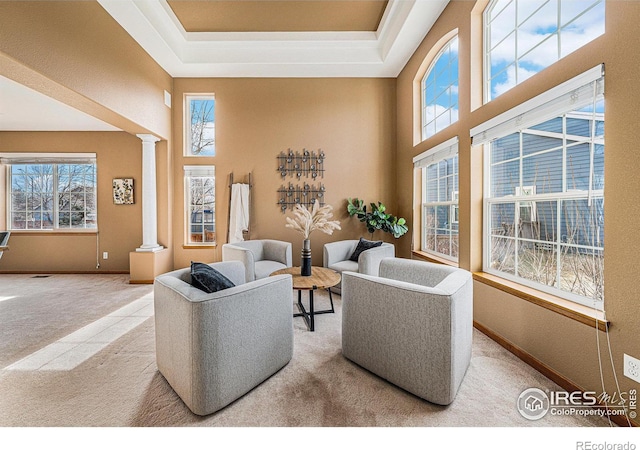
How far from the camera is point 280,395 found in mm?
1672

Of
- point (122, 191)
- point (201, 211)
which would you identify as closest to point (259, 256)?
point (201, 211)

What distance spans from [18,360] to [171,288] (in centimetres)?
171

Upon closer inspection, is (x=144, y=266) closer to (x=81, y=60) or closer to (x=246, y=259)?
(x=246, y=259)

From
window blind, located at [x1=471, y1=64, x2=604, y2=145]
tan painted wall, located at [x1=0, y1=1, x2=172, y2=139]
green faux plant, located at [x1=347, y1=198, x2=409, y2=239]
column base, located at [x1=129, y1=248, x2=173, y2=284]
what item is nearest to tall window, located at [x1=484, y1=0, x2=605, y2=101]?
window blind, located at [x1=471, y1=64, x2=604, y2=145]

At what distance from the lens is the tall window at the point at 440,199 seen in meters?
3.22

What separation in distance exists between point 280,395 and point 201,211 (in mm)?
3869

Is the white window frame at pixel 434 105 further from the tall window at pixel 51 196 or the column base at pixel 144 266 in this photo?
the tall window at pixel 51 196

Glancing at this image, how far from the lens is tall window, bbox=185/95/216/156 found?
470 centimetres

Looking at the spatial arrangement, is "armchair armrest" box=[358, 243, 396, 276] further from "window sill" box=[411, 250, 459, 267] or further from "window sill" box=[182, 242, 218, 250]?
"window sill" box=[182, 242, 218, 250]

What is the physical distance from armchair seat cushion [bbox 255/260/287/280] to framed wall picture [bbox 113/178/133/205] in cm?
310

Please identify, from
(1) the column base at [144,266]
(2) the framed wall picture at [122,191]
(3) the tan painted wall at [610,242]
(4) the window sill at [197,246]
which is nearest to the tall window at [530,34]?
(3) the tan painted wall at [610,242]

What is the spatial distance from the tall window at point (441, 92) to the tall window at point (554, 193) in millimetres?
980

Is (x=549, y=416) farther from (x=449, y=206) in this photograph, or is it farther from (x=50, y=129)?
(x=50, y=129)
